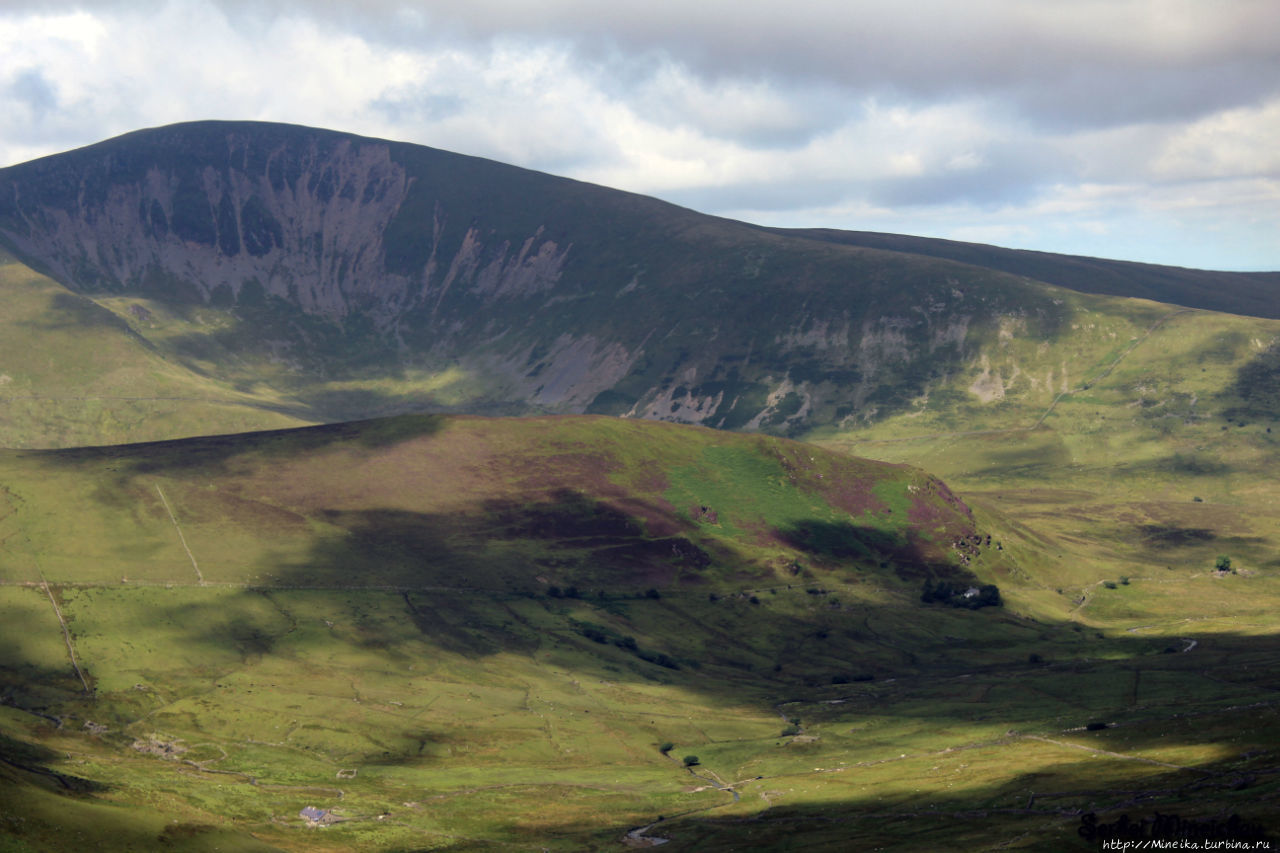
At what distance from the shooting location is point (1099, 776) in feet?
428

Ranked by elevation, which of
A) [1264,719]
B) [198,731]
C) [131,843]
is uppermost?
[1264,719]

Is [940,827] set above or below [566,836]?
above

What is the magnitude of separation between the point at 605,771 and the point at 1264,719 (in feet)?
280

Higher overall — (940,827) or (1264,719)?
(1264,719)

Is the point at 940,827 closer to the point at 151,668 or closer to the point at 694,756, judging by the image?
the point at 694,756

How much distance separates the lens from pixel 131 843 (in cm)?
10038

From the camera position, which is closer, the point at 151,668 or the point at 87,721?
the point at 87,721

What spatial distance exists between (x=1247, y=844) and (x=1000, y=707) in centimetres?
10011

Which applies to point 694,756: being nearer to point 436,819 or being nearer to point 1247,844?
point 436,819

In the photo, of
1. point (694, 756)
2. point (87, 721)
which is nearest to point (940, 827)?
point (694, 756)

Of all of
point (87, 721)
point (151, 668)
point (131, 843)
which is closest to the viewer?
point (131, 843)

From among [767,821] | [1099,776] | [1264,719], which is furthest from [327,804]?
[1264,719]

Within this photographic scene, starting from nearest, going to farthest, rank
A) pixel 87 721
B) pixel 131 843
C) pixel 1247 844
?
pixel 1247 844 < pixel 131 843 < pixel 87 721

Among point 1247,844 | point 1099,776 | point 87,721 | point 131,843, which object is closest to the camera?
point 1247,844
